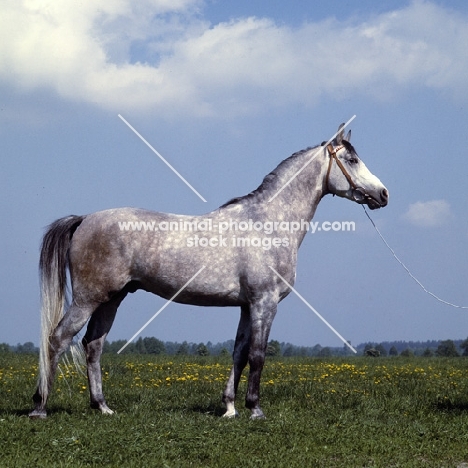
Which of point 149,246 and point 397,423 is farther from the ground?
point 149,246

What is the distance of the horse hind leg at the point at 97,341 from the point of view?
9.12m

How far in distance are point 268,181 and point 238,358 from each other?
2.38 metres

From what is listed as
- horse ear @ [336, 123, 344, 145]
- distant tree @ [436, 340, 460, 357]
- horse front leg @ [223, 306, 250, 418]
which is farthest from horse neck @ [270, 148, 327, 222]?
distant tree @ [436, 340, 460, 357]

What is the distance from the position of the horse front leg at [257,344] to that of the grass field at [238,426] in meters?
0.22

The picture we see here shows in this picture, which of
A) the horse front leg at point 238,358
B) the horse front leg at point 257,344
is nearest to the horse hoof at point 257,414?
the horse front leg at point 257,344

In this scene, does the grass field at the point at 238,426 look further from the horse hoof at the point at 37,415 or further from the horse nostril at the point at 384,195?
the horse nostril at the point at 384,195

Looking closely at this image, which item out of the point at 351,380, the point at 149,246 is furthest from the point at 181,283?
the point at 351,380

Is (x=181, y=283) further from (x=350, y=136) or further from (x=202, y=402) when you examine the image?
(x=350, y=136)

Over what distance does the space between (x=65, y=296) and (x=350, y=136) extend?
14.3 ft

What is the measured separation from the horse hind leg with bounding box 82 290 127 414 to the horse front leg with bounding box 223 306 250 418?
1.59 metres

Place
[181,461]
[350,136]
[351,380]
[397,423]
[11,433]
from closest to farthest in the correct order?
[181,461] < [11,433] < [397,423] < [350,136] < [351,380]

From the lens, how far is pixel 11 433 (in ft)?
24.8

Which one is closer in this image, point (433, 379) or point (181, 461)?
point (181, 461)

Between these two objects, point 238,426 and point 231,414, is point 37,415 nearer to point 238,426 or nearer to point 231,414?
point 231,414
